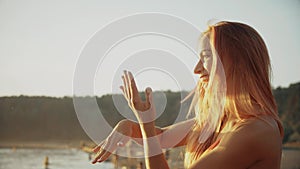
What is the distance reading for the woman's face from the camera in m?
0.63

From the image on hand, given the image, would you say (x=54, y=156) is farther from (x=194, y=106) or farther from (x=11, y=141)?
(x=194, y=106)

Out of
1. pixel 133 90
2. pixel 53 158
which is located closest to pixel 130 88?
pixel 133 90

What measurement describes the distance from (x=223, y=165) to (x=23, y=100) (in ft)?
11.4

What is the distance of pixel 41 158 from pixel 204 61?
625 centimetres

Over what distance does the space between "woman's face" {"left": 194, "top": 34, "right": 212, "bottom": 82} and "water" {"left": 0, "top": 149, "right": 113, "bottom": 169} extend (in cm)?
466

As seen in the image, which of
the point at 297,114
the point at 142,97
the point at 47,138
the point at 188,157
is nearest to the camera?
the point at 142,97

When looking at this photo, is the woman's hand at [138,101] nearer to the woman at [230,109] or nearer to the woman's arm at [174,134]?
the woman at [230,109]

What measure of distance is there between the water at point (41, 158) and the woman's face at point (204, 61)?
15.3 ft

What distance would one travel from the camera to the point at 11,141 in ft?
16.0

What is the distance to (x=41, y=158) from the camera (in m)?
6.52

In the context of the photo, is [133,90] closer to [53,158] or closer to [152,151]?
[152,151]

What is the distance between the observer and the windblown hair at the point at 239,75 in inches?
23.6

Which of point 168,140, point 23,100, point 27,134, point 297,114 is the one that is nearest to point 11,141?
point 27,134

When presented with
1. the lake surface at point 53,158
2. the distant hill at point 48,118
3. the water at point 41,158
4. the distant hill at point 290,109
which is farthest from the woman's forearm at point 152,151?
the distant hill at point 290,109
